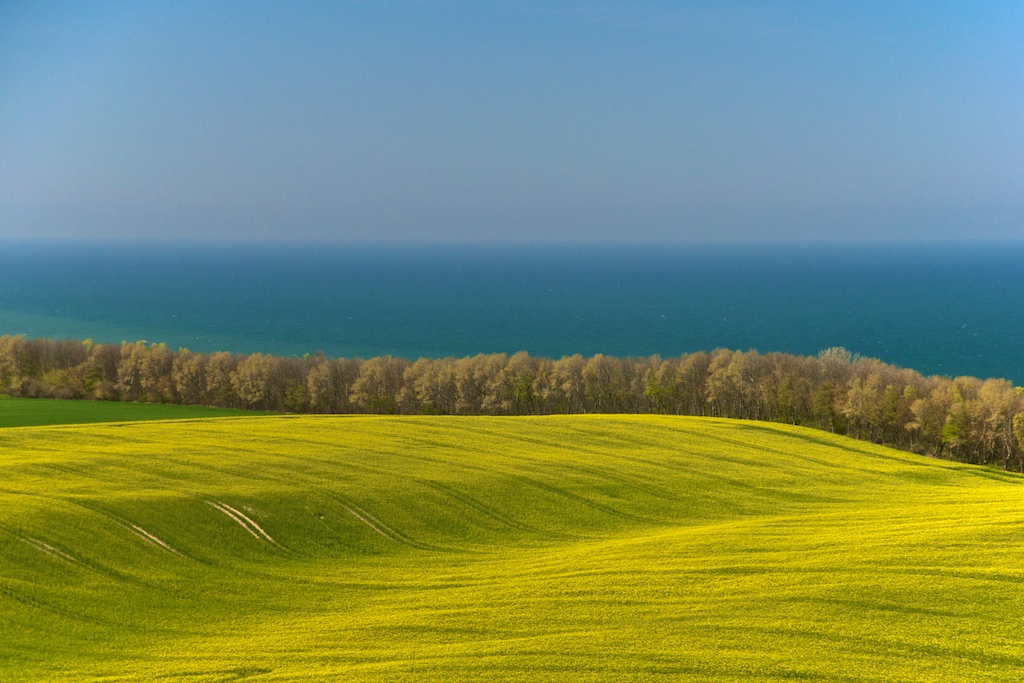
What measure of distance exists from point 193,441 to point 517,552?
24.9m

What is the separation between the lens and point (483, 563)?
34562 mm

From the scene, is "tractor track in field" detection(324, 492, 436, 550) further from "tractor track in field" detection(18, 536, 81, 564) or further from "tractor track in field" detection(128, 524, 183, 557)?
"tractor track in field" detection(18, 536, 81, 564)

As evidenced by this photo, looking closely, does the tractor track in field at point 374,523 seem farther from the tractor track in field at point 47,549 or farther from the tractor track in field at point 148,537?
the tractor track in field at point 47,549

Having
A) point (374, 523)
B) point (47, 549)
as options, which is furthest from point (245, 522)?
point (47, 549)

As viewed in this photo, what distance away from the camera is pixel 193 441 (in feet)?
165

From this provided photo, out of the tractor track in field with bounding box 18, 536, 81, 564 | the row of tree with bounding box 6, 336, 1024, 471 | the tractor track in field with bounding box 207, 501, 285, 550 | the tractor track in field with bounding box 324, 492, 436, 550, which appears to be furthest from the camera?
the row of tree with bounding box 6, 336, 1024, 471

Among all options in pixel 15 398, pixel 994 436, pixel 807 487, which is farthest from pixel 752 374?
pixel 15 398

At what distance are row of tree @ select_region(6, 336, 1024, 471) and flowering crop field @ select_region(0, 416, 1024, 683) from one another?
102 feet

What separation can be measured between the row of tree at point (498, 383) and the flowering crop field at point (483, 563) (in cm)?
3112

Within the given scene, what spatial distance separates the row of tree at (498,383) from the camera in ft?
274

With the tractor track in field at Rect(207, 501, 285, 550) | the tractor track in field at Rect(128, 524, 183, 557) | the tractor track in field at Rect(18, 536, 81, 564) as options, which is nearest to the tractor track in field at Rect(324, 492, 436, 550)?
the tractor track in field at Rect(207, 501, 285, 550)

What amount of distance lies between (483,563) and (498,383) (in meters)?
57.6

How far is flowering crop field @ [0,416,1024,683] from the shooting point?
2350cm

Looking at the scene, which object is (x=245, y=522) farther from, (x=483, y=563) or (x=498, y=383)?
(x=498, y=383)
